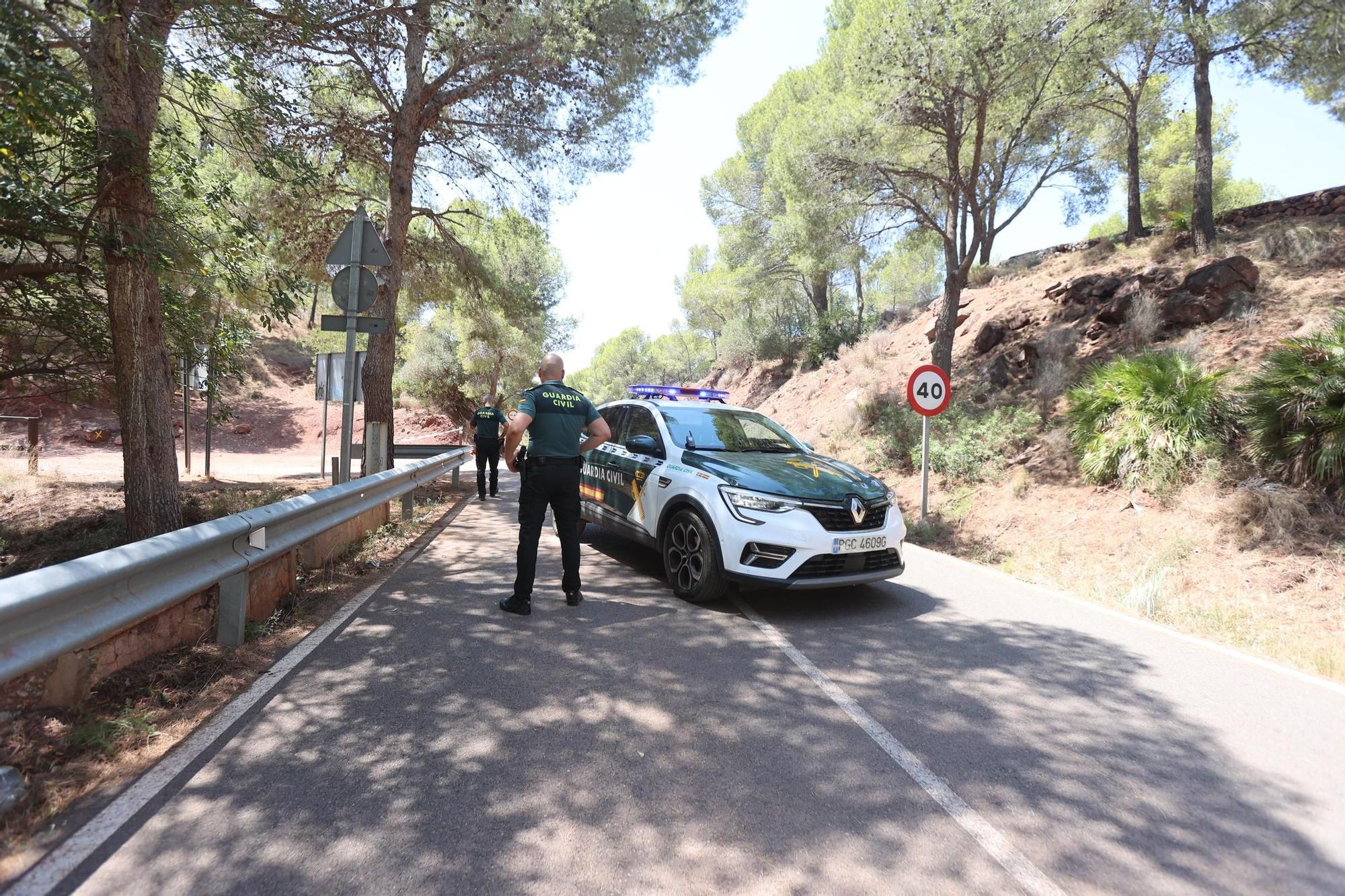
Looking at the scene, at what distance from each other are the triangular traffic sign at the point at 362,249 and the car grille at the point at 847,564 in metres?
5.02

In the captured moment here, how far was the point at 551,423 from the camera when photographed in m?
5.21

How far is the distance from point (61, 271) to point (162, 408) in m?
1.38

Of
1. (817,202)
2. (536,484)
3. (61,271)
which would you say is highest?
(817,202)

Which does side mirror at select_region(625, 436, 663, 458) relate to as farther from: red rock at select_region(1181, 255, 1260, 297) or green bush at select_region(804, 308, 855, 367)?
green bush at select_region(804, 308, 855, 367)

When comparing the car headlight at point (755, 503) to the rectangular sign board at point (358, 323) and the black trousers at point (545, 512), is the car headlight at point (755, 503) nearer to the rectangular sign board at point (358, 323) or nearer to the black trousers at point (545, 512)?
the black trousers at point (545, 512)

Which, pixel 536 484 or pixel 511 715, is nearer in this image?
pixel 511 715

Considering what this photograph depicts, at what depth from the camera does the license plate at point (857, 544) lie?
16.6 feet

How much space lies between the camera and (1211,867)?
92.0 inches

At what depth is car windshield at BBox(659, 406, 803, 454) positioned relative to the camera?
21.0 feet

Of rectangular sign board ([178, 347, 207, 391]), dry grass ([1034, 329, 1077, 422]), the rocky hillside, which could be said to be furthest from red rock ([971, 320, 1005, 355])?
rectangular sign board ([178, 347, 207, 391])

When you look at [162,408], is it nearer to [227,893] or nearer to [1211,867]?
[227,893]

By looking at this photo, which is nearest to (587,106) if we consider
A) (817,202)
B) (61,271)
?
(817,202)

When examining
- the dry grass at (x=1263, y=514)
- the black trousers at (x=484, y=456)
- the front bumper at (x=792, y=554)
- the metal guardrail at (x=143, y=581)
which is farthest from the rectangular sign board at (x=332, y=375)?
the dry grass at (x=1263, y=514)

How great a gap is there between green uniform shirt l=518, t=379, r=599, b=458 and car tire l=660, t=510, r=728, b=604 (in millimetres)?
1130
